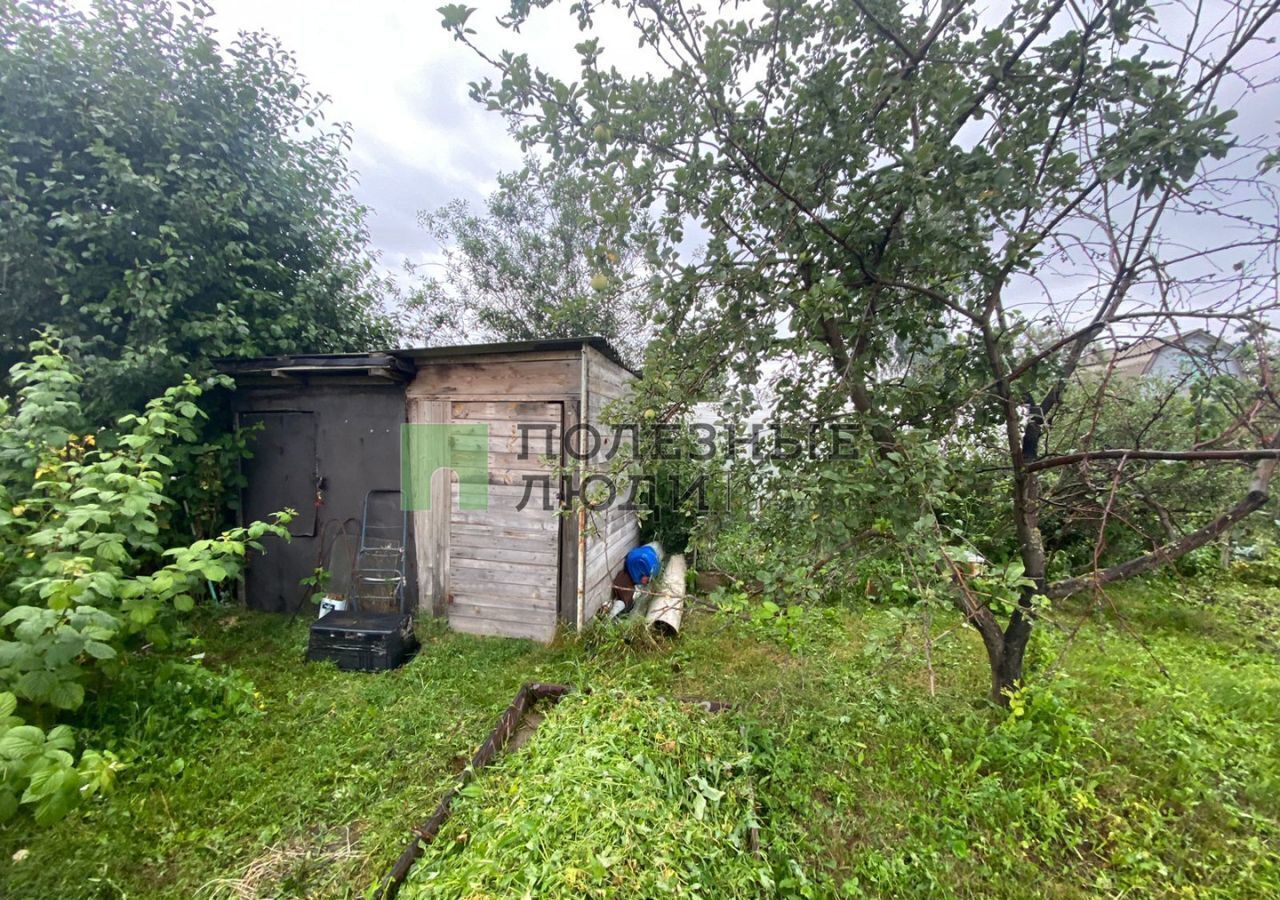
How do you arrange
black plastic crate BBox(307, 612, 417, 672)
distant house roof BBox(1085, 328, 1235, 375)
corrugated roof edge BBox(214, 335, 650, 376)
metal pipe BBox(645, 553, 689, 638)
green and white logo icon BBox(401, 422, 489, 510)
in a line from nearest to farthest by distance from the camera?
distant house roof BBox(1085, 328, 1235, 375) → black plastic crate BBox(307, 612, 417, 672) → corrugated roof edge BBox(214, 335, 650, 376) → metal pipe BBox(645, 553, 689, 638) → green and white logo icon BBox(401, 422, 489, 510)

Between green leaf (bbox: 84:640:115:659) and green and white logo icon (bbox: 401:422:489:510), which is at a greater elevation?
green and white logo icon (bbox: 401:422:489:510)

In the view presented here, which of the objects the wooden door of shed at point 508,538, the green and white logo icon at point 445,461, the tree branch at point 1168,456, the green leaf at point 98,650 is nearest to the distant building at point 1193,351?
the tree branch at point 1168,456

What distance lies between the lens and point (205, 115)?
426cm

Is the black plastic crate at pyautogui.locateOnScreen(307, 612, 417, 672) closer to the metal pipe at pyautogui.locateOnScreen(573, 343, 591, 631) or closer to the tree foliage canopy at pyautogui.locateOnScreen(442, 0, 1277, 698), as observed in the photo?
the metal pipe at pyautogui.locateOnScreen(573, 343, 591, 631)

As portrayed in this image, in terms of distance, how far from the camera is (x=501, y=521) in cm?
404

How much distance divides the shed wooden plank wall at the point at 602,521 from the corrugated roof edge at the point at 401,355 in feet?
0.52

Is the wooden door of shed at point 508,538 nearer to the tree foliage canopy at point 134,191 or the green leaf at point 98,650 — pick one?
the green leaf at point 98,650

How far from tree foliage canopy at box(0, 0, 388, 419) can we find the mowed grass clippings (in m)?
4.41

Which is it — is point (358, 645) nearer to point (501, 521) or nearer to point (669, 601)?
point (501, 521)

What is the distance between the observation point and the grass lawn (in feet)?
5.70

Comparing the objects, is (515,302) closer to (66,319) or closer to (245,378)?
(245,378)

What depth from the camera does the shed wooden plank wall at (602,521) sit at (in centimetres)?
391

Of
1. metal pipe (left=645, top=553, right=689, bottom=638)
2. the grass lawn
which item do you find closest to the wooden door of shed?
the grass lawn

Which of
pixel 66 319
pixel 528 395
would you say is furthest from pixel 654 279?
pixel 66 319
